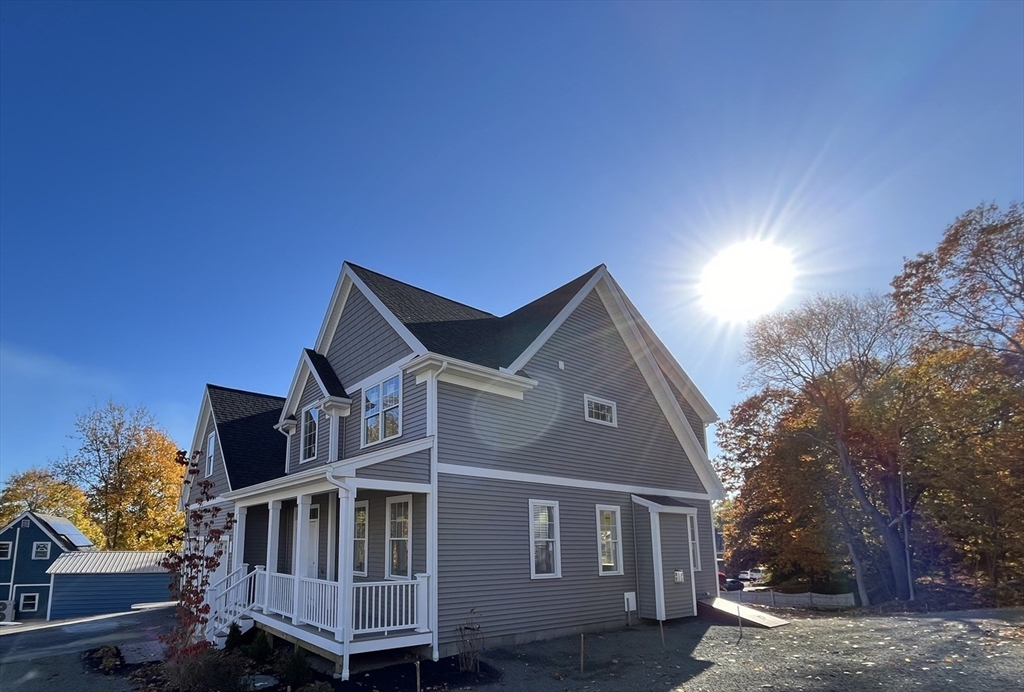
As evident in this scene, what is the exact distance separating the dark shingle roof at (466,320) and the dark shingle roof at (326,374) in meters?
2.75

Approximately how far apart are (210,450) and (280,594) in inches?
400

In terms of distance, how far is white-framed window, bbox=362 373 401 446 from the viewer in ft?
43.9

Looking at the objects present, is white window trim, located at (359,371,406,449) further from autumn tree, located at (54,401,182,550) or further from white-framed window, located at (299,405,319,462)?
autumn tree, located at (54,401,182,550)

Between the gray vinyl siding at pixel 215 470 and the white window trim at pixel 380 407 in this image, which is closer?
the white window trim at pixel 380 407

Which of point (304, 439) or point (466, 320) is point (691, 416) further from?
point (304, 439)

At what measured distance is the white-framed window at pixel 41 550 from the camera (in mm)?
28656

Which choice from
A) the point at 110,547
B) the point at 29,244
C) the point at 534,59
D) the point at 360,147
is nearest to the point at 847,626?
the point at 534,59

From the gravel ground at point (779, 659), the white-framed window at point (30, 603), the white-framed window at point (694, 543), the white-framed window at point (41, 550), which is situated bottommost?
the white-framed window at point (30, 603)

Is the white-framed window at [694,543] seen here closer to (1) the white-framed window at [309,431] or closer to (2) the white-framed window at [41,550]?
(1) the white-framed window at [309,431]

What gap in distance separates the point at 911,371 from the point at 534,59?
63.1 feet

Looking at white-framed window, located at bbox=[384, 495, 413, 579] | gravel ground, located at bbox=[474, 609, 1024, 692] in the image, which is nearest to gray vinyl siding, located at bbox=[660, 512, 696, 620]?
gravel ground, located at bbox=[474, 609, 1024, 692]

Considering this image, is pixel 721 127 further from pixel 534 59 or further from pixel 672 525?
pixel 672 525

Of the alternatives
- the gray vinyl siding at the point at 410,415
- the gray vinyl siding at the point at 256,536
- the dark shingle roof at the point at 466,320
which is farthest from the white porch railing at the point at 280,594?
the gray vinyl siding at the point at 256,536

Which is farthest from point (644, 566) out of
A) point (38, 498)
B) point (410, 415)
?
point (38, 498)
